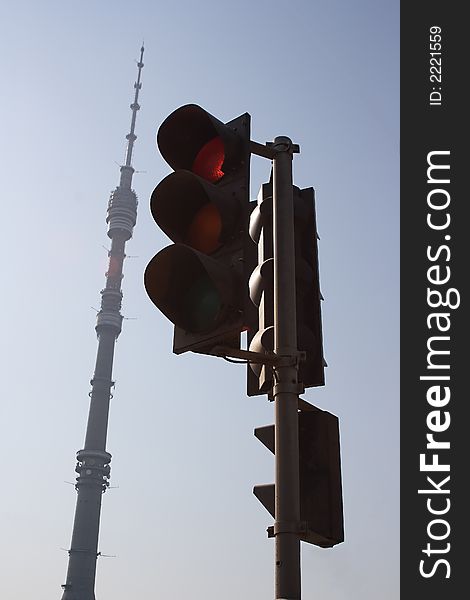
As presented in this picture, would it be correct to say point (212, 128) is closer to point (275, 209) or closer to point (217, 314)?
point (275, 209)

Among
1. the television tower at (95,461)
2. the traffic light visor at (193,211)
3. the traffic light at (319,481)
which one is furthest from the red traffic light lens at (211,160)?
the television tower at (95,461)

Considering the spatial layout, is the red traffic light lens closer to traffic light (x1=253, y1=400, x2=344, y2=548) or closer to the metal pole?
the metal pole

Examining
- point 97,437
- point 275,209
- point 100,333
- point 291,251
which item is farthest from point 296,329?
point 100,333

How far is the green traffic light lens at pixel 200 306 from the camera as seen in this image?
13.4ft

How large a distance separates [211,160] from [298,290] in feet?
3.38

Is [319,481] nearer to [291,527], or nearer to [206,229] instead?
[291,527]

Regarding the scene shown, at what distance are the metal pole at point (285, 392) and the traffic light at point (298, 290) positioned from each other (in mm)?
164

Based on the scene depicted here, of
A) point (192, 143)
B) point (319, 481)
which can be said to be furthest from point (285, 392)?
point (192, 143)

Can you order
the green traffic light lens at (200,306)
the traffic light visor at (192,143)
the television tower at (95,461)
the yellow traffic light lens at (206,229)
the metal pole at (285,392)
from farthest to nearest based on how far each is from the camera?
the television tower at (95,461) → the traffic light visor at (192,143) → the yellow traffic light lens at (206,229) → the green traffic light lens at (200,306) → the metal pole at (285,392)

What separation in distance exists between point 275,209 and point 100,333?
105 m

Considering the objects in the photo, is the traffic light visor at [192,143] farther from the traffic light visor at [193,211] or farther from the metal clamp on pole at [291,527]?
the metal clamp on pole at [291,527]

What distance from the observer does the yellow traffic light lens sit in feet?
13.8

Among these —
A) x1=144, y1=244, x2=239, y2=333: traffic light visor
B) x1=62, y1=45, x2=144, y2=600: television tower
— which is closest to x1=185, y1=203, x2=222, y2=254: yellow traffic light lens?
x1=144, y1=244, x2=239, y2=333: traffic light visor

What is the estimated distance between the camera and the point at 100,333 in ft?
353
